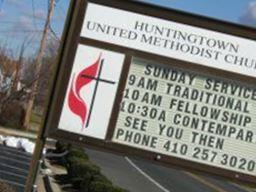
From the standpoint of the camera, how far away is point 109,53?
21.0ft

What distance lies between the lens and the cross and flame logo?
641 centimetres

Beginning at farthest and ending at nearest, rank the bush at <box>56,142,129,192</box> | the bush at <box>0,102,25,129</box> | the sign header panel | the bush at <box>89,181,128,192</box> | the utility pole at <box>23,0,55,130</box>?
the bush at <box>0,102,25,129</box> < the utility pole at <box>23,0,55,130</box> < the bush at <box>56,142,129,192</box> < the bush at <box>89,181,128,192</box> < the sign header panel

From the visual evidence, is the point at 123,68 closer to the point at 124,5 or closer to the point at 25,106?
the point at 124,5

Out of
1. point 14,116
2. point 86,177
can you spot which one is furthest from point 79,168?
point 14,116

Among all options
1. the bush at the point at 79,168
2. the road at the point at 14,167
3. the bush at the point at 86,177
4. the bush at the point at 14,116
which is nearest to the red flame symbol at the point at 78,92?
the bush at the point at 86,177

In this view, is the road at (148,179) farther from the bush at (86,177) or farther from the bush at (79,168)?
the bush at (86,177)

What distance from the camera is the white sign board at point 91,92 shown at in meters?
6.41

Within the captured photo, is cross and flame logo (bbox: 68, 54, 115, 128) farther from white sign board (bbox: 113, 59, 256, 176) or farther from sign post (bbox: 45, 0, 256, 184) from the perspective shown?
white sign board (bbox: 113, 59, 256, 176)

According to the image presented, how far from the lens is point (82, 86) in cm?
643

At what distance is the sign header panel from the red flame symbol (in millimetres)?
280

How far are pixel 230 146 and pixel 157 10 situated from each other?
132cm

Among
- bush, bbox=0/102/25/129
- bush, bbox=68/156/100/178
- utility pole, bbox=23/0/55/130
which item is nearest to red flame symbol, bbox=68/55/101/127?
bush, bbox=68/156/100/178

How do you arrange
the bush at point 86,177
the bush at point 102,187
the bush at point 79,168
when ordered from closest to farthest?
the bush at point 102,187 < the bush at point 86,177 < the bush at point 79,168

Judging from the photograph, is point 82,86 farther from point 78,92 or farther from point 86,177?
point 86,177
